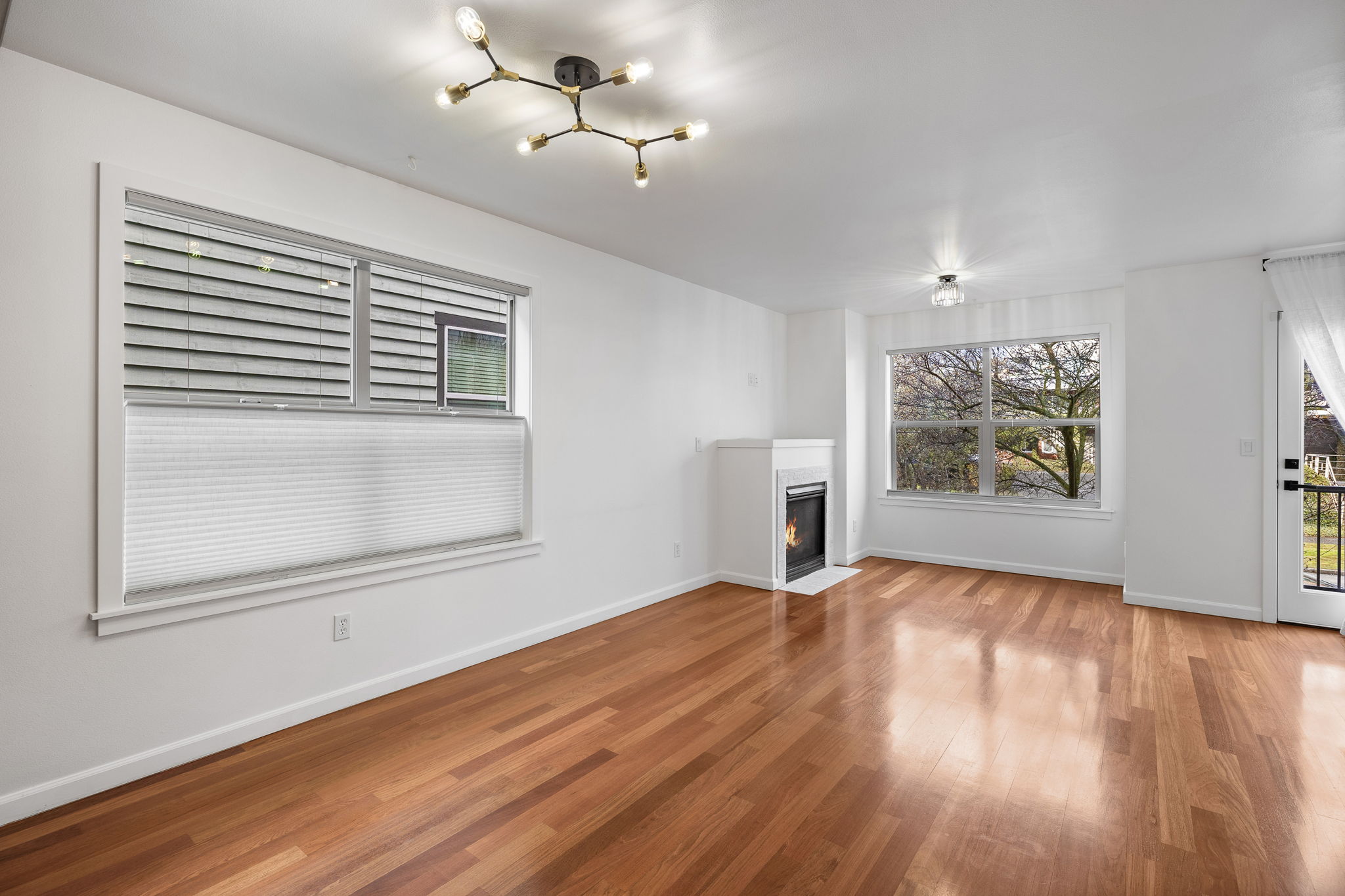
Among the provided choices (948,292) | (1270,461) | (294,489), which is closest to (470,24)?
(294,489)

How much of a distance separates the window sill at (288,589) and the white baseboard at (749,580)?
2.19 m

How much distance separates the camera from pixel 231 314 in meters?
2.55

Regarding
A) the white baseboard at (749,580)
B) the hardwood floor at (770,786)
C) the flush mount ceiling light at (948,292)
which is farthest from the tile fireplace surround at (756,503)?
the flush mount ceiling light at (948,292)

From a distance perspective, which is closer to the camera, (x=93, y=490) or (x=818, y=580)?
(x=93, y=490)

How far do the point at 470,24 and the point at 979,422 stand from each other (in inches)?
213

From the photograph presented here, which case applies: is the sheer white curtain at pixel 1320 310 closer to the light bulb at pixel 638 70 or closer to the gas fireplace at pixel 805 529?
the gas fireplace at pixel 805 529

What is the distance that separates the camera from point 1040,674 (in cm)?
321

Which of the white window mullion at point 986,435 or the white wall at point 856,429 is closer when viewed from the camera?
the white window mullion at point 986,435

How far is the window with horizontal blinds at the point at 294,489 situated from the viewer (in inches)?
92.8

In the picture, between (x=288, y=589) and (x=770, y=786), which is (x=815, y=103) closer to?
(x=770, y=786)

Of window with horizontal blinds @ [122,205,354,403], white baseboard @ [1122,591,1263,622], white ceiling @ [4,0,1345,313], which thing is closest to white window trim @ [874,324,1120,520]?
white baseboard @ [1122,591,1263,622]

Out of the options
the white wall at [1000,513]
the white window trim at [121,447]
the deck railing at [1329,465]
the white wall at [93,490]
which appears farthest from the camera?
the white wall at [1000,513]

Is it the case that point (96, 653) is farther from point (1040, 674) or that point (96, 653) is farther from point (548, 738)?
point (1040, 674)

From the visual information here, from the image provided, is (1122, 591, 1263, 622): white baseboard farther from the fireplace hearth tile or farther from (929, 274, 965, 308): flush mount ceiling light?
(929, 274, 965, 308): flush mount ceiling light
